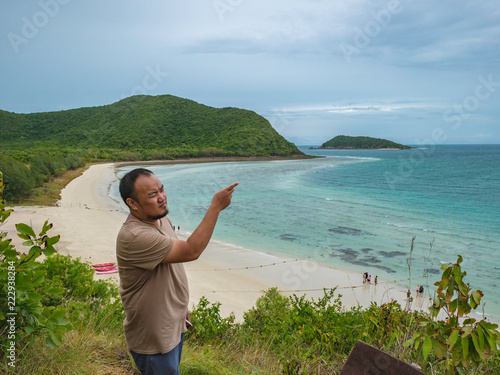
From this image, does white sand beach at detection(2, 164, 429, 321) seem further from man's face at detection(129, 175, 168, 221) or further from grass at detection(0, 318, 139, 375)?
man's face at detection(129, 175, 168, 221)

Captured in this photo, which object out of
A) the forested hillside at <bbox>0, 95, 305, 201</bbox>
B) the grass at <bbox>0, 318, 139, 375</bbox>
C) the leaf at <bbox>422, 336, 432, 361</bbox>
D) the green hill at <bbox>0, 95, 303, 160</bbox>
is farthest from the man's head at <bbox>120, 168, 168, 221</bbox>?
the green hill at <bbox>0, 95, 303, 160</bbox>

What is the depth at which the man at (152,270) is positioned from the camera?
181 centimetres

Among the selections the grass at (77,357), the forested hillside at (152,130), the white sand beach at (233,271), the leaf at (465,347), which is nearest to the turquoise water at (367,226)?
the white sand beach at (233,271)

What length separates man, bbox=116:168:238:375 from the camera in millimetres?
1808

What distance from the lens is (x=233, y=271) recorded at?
45.3 ft

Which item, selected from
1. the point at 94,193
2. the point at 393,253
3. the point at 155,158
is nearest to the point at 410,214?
the point at 393,253

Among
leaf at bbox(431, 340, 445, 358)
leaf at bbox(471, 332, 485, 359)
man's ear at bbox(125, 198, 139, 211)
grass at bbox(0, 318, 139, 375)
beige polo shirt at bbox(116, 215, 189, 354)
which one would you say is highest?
man's ear at bbox(125, 198, 139, 211)

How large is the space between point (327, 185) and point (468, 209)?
18.4 meters

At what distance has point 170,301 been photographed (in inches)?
77.7

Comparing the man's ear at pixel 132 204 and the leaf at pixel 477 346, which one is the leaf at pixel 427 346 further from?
the man's ear at pixel 132 204

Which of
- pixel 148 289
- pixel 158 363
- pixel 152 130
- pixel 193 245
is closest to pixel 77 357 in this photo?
pixel 158 363

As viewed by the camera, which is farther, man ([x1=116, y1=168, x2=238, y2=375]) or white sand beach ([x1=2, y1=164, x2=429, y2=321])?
white sand beach ([x1=2, y1=164, x2=429, y2=321])

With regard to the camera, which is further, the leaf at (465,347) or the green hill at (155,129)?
the green hill at (155,129)

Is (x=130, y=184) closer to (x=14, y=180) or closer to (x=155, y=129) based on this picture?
(x=14, y=180)
